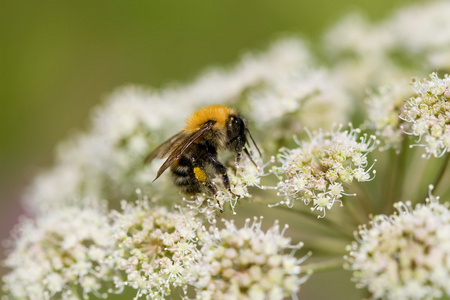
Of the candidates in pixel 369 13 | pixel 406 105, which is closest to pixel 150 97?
pixel 406 105

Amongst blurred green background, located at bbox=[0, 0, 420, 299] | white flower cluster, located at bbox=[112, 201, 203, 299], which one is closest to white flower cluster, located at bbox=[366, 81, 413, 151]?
white flower cluster, located at bbox=[112, 201, 203, 299]

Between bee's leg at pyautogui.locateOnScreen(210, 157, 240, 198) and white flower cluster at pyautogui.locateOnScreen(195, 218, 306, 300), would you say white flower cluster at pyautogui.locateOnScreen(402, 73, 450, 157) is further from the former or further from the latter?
bee's leg at pyautogui.locateOnScreen(210, 157, 240, 198)

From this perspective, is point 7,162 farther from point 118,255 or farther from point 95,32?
point 118,255

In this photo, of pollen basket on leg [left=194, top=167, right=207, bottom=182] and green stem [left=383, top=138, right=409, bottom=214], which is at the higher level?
pollen basket on leg [left=194, top=167, right=207, bottom=182]

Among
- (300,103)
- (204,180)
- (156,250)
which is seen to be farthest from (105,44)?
(156,250)

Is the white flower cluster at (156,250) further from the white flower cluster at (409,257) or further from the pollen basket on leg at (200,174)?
the white flower cluster at (409,257)

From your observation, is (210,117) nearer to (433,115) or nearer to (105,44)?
(433,115)
